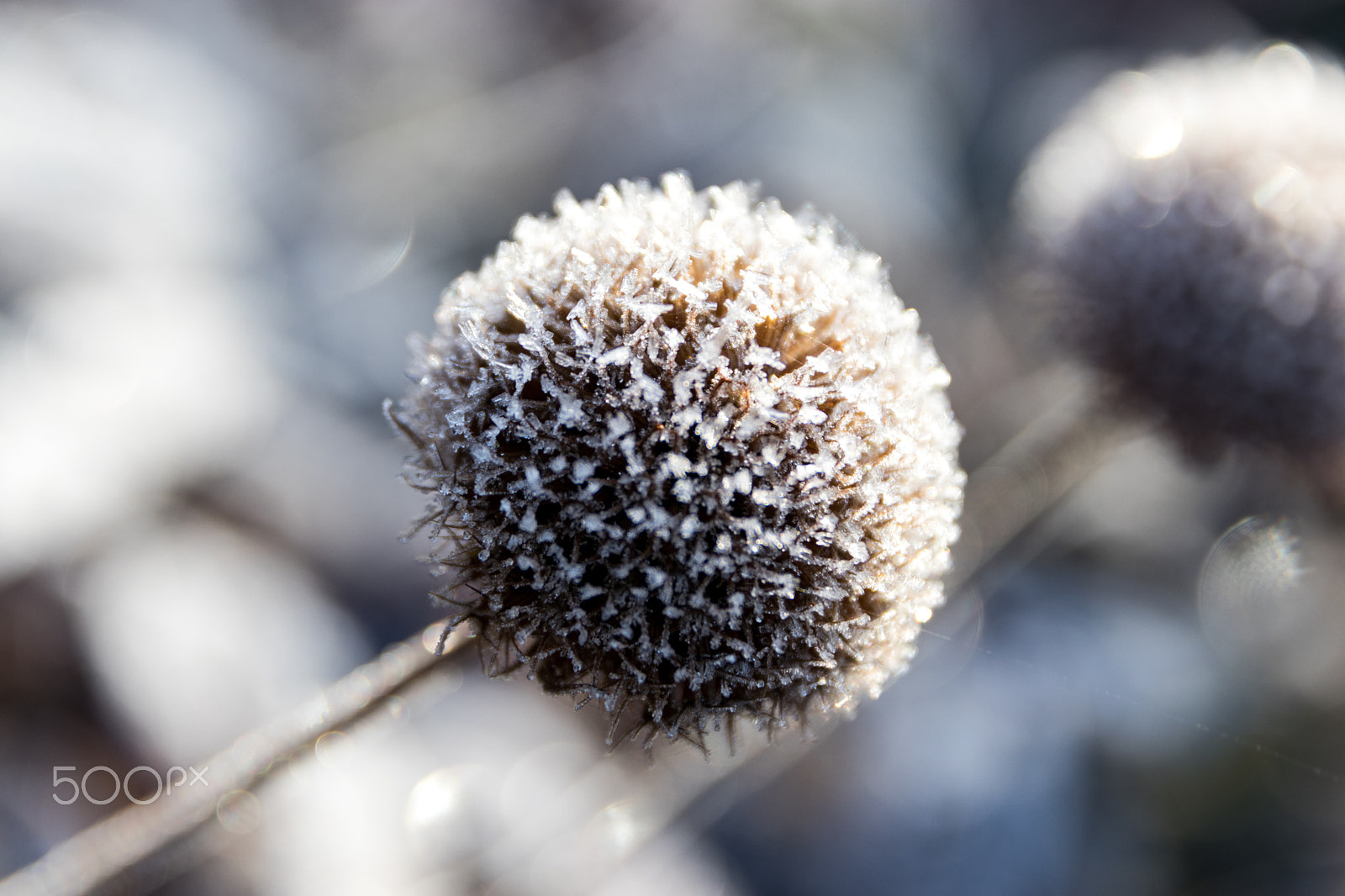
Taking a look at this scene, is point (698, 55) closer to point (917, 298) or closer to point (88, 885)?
point (917, 298)

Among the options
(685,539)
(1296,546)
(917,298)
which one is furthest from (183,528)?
(1296,546)

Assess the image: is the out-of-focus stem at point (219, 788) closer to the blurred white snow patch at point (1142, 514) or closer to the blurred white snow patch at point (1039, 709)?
the blurred white snow patch at point (1039, 709)

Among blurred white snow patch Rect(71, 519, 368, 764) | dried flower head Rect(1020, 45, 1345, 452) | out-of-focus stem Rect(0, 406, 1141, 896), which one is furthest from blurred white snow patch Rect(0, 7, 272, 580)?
dried flower head Rect(1020, 45, 1345, 452)

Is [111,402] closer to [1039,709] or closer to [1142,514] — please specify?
[1039,709]

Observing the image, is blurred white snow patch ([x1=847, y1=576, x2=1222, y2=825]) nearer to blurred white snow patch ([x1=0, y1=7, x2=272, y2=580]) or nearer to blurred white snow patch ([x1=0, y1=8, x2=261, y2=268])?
blurred white snow patch ([x1=0, y1=7, x2=272, y2=580])

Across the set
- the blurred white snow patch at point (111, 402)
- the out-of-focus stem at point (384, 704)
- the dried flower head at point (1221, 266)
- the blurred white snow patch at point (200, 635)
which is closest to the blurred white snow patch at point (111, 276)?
the blurred white snow patch at point (111, 402)

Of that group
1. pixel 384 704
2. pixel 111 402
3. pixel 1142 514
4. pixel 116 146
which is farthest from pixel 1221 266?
pixel 116 146
